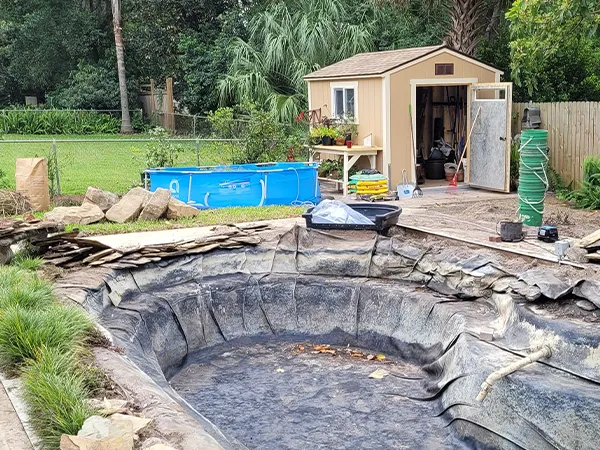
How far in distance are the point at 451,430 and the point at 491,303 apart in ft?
6.11

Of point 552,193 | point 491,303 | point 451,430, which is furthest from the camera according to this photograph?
point 552,193

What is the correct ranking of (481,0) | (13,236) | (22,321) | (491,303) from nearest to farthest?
1. (22,321)
2. (491,303)
3. (13,236)
4. (481,0)

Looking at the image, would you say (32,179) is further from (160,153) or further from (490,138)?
(490,138)

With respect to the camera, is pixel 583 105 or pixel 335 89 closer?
pixel 583 105

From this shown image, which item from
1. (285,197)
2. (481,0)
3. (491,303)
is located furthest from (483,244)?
(481,0)

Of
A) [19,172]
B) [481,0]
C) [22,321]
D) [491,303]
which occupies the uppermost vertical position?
[481,0]

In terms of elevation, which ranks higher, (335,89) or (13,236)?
(335,89)

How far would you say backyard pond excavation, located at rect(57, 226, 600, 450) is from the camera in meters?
6.05

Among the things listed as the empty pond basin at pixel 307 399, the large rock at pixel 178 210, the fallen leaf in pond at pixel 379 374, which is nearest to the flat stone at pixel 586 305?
the empty pond basin at pixel 307 399

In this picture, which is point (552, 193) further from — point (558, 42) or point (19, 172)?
point (19, 172)

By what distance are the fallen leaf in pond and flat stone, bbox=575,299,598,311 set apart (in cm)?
214

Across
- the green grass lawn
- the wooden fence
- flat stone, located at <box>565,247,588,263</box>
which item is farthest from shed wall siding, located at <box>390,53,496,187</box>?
flat stone, located at <box>565,247,588,263</box>

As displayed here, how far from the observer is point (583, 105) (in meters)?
13.6

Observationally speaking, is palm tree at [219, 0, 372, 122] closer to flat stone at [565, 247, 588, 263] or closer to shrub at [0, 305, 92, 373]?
flat stone at [565, 247, 588, 263]
